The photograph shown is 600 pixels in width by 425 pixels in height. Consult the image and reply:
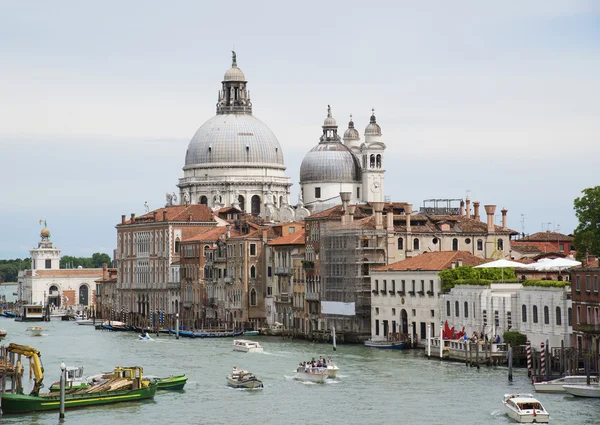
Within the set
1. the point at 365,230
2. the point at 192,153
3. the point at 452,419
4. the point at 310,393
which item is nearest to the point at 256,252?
the point at 365,230

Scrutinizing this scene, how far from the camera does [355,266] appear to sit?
72.4 meters

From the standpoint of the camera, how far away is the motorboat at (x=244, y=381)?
→ 50344 mm

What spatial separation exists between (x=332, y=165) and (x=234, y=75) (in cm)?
1464

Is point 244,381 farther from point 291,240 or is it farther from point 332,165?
point 332,165

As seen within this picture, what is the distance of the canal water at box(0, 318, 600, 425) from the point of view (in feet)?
141

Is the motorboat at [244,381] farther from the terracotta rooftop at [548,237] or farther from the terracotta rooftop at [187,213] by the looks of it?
the terracotta rooftop at [187,213]

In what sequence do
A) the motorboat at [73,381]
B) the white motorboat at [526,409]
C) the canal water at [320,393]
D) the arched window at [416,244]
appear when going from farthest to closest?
the arched window at [416,244] → the motorboat at [73,381] → the canal water at [320,393] → the white motorboat at [526,409]

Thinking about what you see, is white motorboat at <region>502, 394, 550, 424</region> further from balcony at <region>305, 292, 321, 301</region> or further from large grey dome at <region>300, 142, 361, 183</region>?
large grey dome at <region>300, 142, 361, 183</region>

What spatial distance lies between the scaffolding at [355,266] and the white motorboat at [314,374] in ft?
61.0

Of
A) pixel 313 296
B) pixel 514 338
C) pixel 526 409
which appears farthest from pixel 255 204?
pixel 526 409

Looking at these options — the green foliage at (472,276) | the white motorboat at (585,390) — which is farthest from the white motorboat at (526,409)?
the green foliage at (472,276)

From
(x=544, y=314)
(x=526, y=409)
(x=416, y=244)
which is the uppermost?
(x=416, y=244)

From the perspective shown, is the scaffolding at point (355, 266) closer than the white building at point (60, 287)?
Yes

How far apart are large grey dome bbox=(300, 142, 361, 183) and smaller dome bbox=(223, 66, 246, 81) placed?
1193 cm
